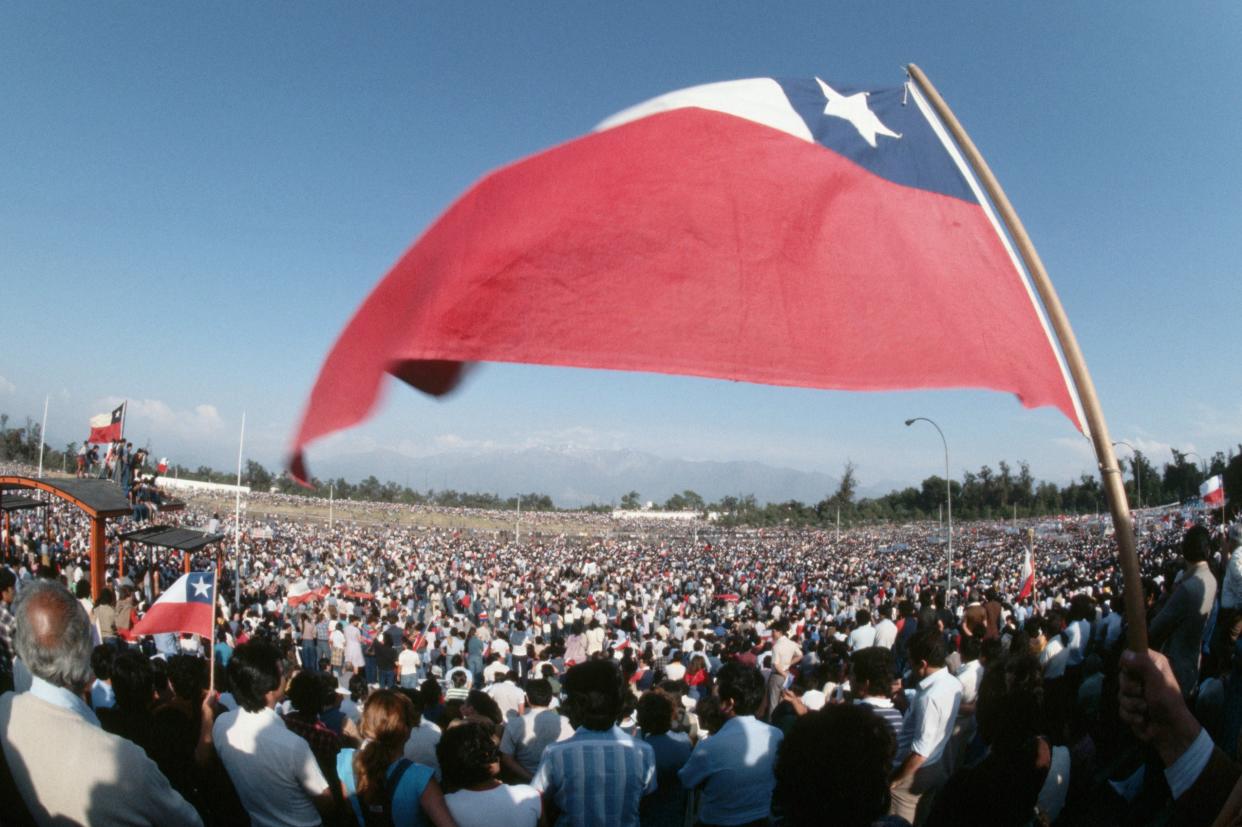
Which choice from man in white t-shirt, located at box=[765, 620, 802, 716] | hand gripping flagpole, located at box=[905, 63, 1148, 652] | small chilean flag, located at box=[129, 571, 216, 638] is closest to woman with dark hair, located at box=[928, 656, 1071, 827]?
hand gripping flagpole, located at box=[905, 63, 1148, 652]

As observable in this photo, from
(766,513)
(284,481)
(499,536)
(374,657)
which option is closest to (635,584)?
(374,657)

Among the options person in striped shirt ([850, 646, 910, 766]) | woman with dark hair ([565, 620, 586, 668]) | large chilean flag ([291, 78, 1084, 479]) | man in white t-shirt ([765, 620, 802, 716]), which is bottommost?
woman with dark hair ([565, 620, 586, 668])

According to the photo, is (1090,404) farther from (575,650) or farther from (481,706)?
(575,650)

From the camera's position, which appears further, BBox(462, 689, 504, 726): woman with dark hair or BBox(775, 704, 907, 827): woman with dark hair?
BBox(462, 689, 504, 726): woman with dark hair

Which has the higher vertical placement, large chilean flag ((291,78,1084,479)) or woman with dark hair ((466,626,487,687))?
large chilean flag ((291,78,1084,479))

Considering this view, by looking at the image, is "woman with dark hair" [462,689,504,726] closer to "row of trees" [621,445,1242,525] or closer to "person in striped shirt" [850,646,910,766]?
"person in striped shirt" [850,646,910,766]

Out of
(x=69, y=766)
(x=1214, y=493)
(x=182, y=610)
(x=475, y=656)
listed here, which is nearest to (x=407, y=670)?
(x=475, y=656)

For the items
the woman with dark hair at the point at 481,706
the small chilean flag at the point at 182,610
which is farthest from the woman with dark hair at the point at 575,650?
the woman with dark hair at the point at 481,706
